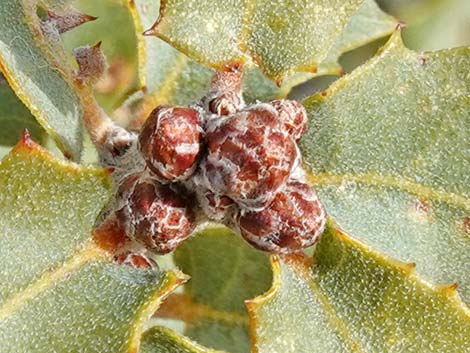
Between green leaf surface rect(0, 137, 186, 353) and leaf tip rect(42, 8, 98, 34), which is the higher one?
leaf tip rect(42, 8, 98, 34)

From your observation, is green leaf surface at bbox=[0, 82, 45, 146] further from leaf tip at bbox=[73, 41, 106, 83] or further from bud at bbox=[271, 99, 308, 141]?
bud at bbox=[271, 99, 308, 141]

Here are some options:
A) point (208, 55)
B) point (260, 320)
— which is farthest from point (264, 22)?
point (260, 320)

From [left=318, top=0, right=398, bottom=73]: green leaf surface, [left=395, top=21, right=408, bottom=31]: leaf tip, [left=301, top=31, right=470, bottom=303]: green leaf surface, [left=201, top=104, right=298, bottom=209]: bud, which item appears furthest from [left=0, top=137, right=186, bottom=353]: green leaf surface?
[left=318, top=0, right=398, bottom=73]: green leaf surface

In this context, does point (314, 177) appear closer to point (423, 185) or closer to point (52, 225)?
point (423, 185)

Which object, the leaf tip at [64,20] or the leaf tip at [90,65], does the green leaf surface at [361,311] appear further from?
the leaf tip at [64,20]

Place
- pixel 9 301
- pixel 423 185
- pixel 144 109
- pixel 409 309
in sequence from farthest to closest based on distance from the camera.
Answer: pixel 144 109
pixel 423 185
pixel 409 309
pixel 9 301
